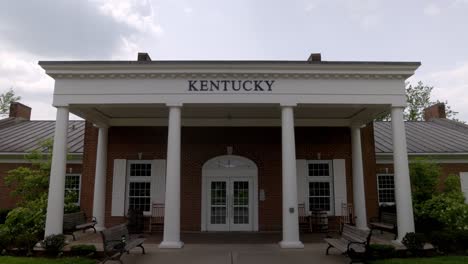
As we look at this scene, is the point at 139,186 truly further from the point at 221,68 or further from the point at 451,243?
the point at 451,243

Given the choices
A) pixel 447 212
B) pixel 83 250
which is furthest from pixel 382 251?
pixel 83 250

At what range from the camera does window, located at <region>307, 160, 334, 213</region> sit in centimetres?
1638

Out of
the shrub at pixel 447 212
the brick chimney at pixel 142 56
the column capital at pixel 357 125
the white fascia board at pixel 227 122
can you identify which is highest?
the brick chimney at pixel 142 56

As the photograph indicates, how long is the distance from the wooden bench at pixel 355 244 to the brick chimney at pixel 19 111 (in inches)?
973

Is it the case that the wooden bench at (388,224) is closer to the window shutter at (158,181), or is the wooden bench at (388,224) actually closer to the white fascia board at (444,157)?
the white fascia board at (444,157)

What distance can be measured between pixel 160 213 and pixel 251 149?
4.85 metres

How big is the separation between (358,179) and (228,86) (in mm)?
7649

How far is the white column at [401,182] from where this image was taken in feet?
37.2

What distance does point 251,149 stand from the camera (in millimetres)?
16281

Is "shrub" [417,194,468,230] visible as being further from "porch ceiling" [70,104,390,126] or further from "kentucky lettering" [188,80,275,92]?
"kentucky lettering" [188,80,275,92]

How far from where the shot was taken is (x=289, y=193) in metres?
11.5

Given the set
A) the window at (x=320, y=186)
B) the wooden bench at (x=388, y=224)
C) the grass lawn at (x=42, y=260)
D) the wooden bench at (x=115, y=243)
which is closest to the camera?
the wooden bench at (x=115, y=243)

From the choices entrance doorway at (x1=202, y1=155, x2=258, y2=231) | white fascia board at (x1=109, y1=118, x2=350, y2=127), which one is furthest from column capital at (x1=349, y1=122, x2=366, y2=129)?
entrance doorway at (x1=202, y1=155, x2=258, y2=231)

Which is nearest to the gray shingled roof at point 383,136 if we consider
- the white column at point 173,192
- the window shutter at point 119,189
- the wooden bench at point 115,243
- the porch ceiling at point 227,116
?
the window shutter at point 119,189
